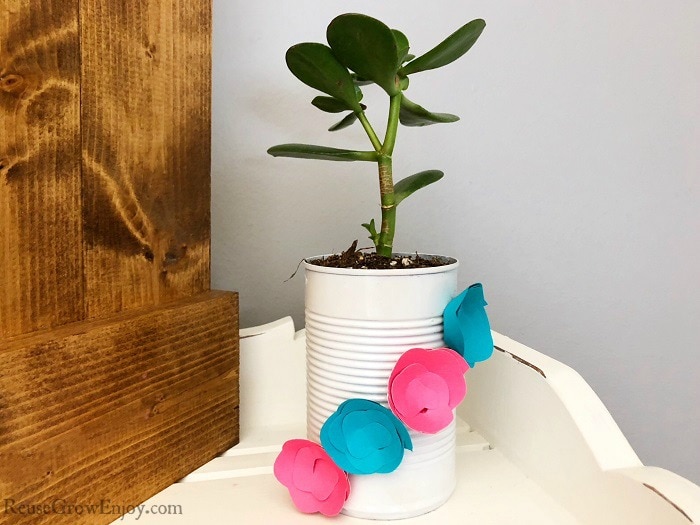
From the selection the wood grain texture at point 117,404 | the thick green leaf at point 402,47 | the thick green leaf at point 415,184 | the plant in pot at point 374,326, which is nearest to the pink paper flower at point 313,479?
the plant in pot at point 374,326

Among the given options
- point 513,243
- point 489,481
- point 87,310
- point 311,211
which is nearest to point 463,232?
point 513,243

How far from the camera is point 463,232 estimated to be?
77 cm

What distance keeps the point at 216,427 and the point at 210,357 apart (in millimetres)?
70

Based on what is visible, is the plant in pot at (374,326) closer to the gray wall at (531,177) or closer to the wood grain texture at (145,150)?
the wood grain texture at (145,150)

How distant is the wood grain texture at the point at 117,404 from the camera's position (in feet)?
1.26

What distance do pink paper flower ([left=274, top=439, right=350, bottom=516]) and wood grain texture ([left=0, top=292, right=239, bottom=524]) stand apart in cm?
11

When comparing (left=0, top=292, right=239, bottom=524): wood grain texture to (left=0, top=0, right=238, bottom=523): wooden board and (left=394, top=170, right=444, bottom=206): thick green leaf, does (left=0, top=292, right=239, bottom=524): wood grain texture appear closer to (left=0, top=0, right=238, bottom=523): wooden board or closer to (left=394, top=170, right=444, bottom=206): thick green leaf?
(left=0, top=0, right=238, bottom=523): wooden board

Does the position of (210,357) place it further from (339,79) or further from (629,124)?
(629,124)

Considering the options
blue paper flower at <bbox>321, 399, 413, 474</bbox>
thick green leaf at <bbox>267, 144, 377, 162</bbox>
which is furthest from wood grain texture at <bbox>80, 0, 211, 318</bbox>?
blue paper flower at <bbox>321, 399, 413, 474</bbox>

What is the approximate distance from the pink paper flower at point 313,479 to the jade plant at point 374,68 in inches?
6.6

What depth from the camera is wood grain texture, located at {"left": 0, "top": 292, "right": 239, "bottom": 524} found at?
0.38 metres

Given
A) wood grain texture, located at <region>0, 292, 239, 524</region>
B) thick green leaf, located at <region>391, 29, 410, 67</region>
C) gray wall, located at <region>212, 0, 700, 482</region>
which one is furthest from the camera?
gray wall, located at <region>212, 0, 700, 482</region>

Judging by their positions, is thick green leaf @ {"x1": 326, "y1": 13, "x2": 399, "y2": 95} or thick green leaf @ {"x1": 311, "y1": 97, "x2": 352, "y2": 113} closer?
thick green leaf @ {"x1": 326, "y1": 13, "x2": 399, "y2": 95}

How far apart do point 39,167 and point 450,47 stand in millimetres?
301
